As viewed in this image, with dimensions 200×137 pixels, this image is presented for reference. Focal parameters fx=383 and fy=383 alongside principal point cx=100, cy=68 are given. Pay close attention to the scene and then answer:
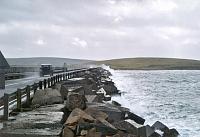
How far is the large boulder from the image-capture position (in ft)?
52.5

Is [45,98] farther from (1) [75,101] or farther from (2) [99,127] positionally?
(2) [99,127]

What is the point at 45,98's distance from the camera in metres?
16.2

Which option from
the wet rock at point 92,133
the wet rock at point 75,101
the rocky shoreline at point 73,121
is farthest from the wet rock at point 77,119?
the wet rock at point 75,101

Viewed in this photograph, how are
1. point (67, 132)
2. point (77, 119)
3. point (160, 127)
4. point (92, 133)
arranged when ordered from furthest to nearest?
point (160, 127)
point (77, 119)
point (67, 132)
point (92, 133)

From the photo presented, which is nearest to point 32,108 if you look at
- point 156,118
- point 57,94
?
point 57,94

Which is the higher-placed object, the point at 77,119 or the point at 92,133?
the point at 77,119

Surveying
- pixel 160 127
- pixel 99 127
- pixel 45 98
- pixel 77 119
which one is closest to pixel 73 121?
pixel 77 119

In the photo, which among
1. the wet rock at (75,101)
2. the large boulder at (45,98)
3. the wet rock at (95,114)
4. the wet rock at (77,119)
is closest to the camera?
the wet rock at (77,119)

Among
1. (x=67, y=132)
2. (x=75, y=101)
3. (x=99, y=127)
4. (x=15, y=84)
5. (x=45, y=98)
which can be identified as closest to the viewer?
(x=67, y=132)

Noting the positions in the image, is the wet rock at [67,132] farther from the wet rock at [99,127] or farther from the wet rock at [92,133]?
the wet rock at [92,133]

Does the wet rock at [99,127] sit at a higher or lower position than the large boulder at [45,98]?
lower

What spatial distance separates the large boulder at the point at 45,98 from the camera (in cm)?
1600

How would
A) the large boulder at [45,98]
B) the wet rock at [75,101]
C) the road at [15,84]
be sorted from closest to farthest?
1. the wet rock at [75,101]
2. the large boulder at [45,98]
3. the road at [15,84]

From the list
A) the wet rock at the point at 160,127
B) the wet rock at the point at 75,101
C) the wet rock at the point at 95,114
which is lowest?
the wet rock at the point at 160,127
